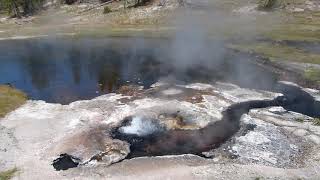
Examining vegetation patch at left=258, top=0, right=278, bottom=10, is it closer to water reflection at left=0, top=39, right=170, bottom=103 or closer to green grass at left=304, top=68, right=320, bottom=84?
water reflection at left=0, top=39, right=170, bottom=103

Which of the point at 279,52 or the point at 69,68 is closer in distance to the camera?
the point at 69,68

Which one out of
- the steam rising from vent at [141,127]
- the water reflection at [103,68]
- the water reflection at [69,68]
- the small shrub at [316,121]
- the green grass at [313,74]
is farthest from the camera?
the water reflection at [103,68]

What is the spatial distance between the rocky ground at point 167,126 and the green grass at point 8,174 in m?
0.52

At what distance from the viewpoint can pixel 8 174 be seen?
101 ft

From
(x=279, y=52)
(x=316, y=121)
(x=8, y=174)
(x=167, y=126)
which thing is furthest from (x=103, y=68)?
(x=8, y=174)

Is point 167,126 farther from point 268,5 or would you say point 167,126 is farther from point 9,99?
point 268,5

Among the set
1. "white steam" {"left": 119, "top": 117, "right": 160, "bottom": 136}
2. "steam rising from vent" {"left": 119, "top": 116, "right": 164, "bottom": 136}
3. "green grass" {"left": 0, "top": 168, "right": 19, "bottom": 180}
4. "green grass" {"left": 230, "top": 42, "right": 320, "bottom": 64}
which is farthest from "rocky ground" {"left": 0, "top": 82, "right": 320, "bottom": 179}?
"green grass" {"left": 230, "top": 42, "right": 320, "bottom": 64}

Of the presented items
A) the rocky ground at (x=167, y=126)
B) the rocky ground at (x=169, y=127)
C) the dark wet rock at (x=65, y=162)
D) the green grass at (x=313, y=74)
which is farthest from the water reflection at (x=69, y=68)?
the green grass at (x=313, y=74)

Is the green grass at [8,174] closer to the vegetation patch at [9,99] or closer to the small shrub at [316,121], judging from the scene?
the vegetation patch at [9,99]

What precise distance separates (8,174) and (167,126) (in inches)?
555

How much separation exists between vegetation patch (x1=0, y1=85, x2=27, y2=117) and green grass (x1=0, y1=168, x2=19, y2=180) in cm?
1241

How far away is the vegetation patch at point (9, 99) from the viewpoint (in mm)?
44312

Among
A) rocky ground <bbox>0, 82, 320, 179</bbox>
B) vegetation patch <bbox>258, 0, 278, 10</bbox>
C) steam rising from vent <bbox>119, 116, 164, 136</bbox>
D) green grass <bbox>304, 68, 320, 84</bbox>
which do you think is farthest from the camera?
vegetation patch <bbox>258, 0, 278, 10</bbox>

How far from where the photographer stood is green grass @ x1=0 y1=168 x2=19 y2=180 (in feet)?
99.8
